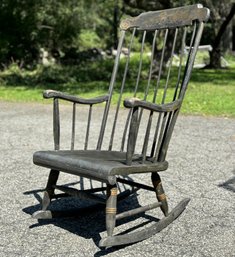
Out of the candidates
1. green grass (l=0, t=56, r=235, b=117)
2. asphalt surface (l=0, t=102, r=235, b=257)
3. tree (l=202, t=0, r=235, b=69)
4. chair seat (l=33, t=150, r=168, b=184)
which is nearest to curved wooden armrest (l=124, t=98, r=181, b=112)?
chair seat (l=33, t=150, r=168, b=184)

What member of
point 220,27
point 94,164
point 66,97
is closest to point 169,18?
point 66,97

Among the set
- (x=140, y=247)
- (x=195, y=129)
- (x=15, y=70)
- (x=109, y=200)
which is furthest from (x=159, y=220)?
(x=15, y=70)

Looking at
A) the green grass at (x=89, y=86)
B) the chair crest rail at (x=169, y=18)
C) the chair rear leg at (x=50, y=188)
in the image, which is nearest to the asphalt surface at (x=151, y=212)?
the chair rear leg at (x=50, y=188)

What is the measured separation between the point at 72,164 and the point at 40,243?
576 mm

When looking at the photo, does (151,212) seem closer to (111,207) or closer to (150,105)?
(111,207)

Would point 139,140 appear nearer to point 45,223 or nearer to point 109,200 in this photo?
point 45,223

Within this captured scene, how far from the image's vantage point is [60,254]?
2.83 metres

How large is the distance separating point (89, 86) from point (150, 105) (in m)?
10.2

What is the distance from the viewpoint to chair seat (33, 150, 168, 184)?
273 centimetres

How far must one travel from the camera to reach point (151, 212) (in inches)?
142

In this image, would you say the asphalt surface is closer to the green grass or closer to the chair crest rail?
the chair crest rail

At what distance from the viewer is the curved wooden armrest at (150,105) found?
269 cm

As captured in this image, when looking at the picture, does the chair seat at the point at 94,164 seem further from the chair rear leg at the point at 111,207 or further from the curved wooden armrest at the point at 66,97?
the curved wooden armrest at the point at 66,97

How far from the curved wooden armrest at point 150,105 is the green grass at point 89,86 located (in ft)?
18.9
